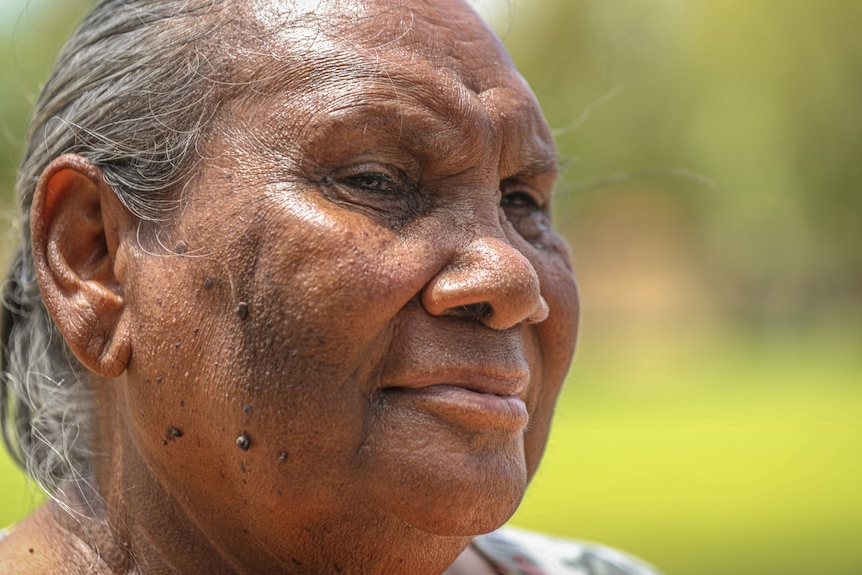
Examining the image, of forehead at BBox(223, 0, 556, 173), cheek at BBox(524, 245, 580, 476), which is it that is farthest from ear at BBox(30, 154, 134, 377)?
cheek at BBox(524, 245, 580, 476)

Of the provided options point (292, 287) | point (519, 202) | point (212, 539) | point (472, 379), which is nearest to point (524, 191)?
point (519, 202)

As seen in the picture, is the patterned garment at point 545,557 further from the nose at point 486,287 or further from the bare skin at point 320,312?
the nose at point 486,287

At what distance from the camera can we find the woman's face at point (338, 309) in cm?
184

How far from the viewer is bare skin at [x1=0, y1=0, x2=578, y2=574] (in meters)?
1.85

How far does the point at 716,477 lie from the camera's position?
9859mm

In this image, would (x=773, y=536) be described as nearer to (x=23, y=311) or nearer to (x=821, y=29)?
(x=23, y=311)

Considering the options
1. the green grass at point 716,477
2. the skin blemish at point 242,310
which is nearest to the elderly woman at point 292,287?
the skin blemish at point 242,310

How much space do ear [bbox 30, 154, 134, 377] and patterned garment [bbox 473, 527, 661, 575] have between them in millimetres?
1121

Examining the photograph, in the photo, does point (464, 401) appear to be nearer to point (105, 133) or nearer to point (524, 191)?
point (524, 191)

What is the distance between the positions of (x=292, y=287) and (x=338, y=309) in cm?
9

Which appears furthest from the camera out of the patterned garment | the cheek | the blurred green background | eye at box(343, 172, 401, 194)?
the blurred green background

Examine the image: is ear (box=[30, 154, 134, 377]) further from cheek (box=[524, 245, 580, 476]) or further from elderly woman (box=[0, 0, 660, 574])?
cheek (box=[524, 245, 580, 476])

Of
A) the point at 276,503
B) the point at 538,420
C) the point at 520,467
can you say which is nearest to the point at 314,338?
the point at 276,503

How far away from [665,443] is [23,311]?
382 inches
